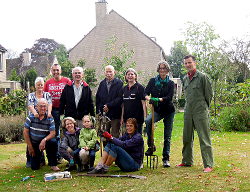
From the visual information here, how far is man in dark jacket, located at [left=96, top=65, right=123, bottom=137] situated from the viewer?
675cm

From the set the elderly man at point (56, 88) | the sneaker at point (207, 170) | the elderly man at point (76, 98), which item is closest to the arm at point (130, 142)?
the elderly man at point (76, 98)

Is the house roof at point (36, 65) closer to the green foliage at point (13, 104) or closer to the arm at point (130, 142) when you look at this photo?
the green foliage at point (13, 104)

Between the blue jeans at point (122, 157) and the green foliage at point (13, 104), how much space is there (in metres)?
8.43

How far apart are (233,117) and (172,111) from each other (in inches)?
311

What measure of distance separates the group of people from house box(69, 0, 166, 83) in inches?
896

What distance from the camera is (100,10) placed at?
101ft

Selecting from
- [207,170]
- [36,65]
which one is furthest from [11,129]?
[36,65]

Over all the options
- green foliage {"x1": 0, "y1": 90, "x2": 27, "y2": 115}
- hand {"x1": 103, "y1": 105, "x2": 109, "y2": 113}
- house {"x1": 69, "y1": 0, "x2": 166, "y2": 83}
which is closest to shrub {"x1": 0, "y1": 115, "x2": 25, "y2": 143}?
green foliage {"x1": 0, "y1": 90, "x2": 27, "y2": 115}

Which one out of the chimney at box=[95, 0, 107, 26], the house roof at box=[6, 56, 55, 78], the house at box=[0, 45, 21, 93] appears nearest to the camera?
the house at box=[0, 45, 21, 93]

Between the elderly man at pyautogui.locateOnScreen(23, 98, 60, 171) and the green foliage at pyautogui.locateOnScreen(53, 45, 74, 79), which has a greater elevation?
the green foliage at pyautogui.locateOnScreen(53, 45, 74, 79)

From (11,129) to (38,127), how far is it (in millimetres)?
5436

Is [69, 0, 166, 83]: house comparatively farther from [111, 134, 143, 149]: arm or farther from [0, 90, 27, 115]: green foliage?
[111, 134, 143, 149]: arm

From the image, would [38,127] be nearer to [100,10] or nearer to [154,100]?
[154,100]

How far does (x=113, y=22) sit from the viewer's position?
99.6ft
